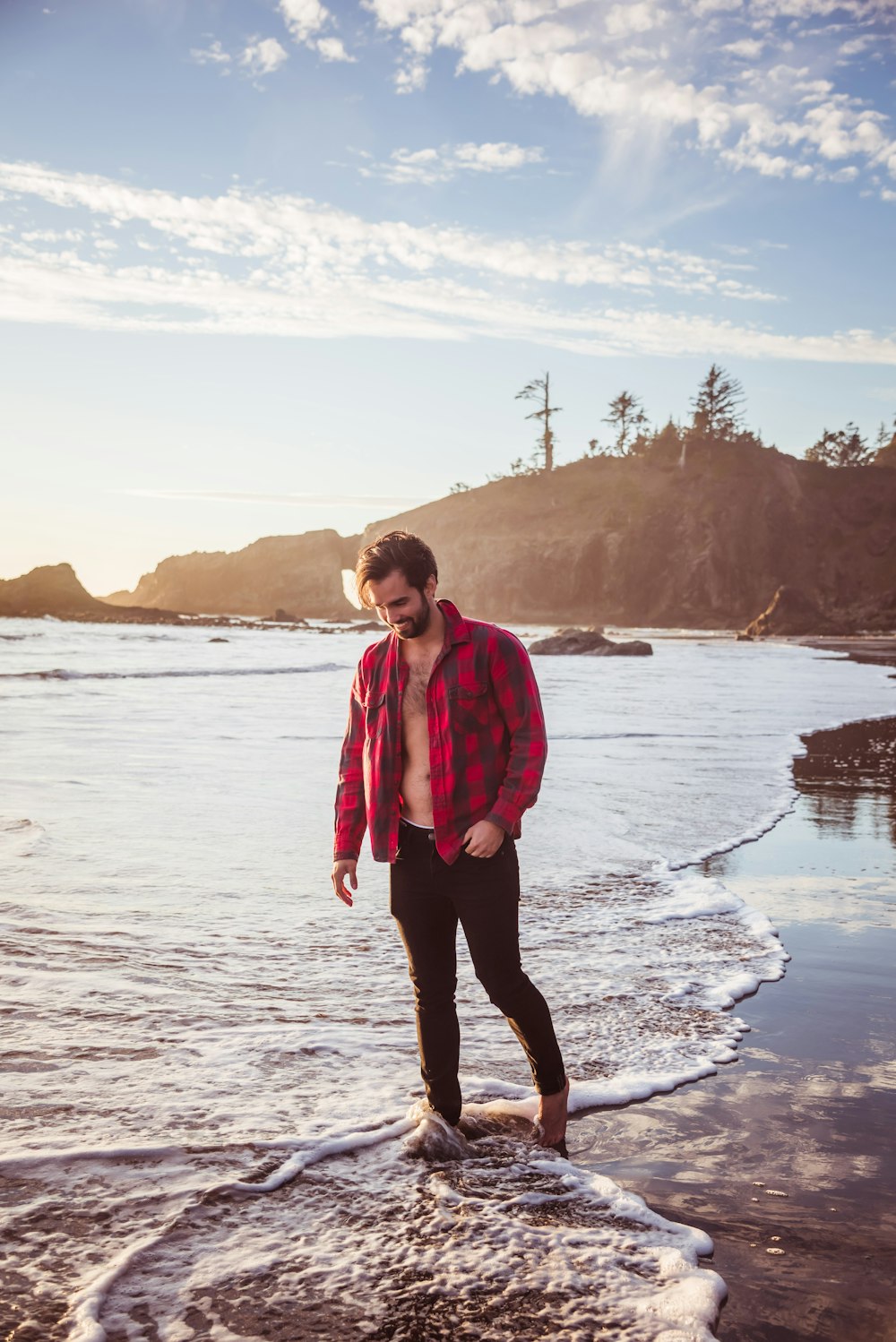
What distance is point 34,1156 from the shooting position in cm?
279

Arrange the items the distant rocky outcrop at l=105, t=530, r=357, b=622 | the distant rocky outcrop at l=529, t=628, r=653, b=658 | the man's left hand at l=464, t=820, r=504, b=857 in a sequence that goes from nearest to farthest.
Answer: the man's left hand at l=464, t=820, r=504, b=857, the distant rocky outcrop at l=529, t=628, r=653, b=658, the distant rocky outcrop at l=105, t=530, r=357, b=622

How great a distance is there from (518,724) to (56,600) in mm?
69522

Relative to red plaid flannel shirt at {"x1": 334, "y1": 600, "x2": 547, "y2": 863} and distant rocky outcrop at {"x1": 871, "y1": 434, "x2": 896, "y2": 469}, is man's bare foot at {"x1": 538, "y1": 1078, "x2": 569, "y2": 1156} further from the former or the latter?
distant rocky outcrop at {"x1": 871, "y1": 434, "x2": 896, "y2": 469}

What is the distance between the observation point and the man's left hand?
2.76 meters

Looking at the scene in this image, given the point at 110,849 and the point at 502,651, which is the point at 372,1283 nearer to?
the point at 502,651

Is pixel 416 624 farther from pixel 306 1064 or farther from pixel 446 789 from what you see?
pixel 306 1064

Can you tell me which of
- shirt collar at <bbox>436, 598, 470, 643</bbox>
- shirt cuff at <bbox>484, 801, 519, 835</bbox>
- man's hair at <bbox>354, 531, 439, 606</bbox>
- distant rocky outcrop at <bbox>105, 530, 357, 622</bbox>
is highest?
distant rocky outcrop at <bbox>105, 530, 357, 622</bbox>

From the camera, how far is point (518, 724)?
2.84 m

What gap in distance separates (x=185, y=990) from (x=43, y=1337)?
6.62 ft

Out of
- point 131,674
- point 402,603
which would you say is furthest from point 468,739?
point 131,674

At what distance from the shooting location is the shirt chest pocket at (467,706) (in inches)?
110

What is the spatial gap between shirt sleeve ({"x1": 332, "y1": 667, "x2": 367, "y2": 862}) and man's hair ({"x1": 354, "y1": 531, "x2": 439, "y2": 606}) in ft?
1.34

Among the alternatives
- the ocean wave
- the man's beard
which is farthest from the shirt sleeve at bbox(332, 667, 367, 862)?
the ocean wave

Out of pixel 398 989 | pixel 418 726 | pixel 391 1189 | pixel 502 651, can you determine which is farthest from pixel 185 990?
pixel 502 651
